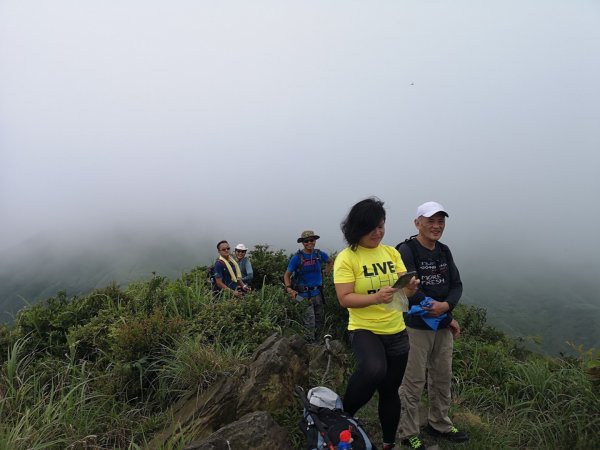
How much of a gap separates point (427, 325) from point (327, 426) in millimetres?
1374

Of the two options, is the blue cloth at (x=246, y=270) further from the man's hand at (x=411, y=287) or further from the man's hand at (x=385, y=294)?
the man's hand at (x=385, y=294)

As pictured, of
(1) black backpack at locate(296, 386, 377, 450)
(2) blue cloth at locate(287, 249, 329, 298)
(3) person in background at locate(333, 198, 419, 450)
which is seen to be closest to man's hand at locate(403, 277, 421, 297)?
(3) person in background at locate(333, 198, 419, 450)

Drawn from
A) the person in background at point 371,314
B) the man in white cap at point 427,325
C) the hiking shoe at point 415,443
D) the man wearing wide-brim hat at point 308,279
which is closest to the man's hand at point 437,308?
the man in white cap at point 427,325

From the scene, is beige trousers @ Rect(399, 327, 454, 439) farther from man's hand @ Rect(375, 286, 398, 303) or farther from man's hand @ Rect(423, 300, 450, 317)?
man's hand @ Rect(375, 286, 398, 303)

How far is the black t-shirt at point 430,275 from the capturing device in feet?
12.5

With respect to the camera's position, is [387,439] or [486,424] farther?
[486,424]

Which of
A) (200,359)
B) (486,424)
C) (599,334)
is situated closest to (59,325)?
(200,359)

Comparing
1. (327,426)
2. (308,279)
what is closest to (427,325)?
(327,426)

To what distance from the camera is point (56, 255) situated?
172 metres

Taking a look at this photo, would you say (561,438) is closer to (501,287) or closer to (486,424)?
(486,424)

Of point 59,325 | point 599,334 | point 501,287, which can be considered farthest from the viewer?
point 501,287

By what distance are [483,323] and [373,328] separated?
6.39m

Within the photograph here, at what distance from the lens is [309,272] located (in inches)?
291

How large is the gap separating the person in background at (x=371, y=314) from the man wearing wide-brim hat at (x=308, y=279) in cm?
361
